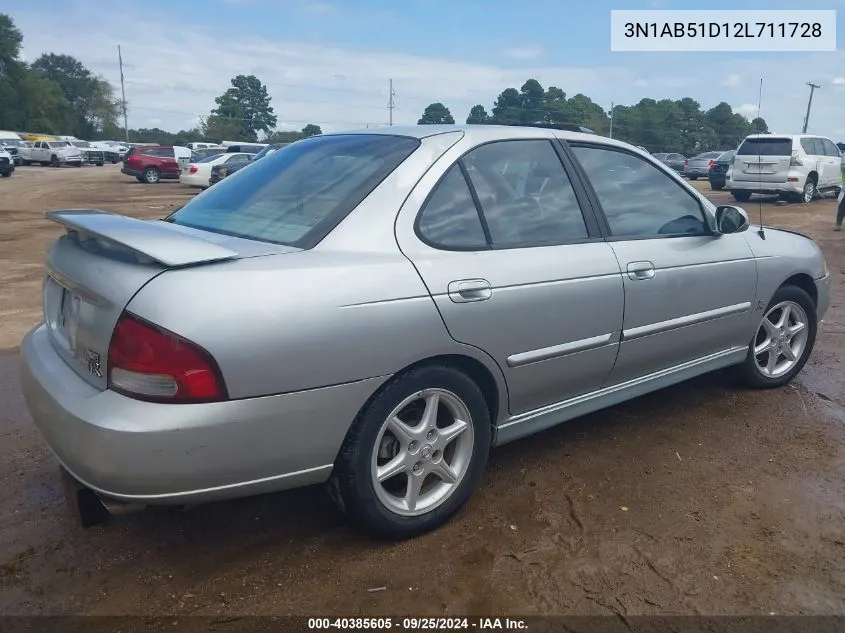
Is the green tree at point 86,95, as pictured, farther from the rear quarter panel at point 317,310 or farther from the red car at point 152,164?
the rear quarter panel at point 317,310

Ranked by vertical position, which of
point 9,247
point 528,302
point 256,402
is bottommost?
point 9,247

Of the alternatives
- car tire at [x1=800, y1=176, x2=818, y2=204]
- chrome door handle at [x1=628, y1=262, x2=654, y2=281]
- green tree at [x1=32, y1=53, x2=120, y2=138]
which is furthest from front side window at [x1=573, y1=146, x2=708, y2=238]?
green tree at [x1=32, y1=53, x2=120, y2=138]

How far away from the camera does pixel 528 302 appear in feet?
9.29

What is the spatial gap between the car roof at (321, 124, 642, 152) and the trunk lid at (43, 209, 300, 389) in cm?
96

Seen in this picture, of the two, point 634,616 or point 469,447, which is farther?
point 469,447

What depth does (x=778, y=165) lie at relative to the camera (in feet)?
55.4

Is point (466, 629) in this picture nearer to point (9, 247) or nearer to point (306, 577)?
point (306, 577)

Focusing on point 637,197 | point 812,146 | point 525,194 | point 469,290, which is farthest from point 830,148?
point 469,290

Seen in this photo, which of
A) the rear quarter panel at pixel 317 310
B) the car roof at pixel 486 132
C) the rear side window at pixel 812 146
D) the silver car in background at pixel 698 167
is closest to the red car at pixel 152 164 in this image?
the silver car in background at pixel 698 167

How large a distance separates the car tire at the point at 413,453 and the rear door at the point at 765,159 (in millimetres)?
16272

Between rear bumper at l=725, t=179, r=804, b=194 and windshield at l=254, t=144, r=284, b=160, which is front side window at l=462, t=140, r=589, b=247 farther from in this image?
rear bumper at l=725, t=179, r=804, b=194

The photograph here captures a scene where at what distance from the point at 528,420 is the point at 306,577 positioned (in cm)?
117

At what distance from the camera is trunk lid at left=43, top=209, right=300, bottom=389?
2199mm

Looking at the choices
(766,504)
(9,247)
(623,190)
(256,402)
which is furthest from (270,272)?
(9,247)
